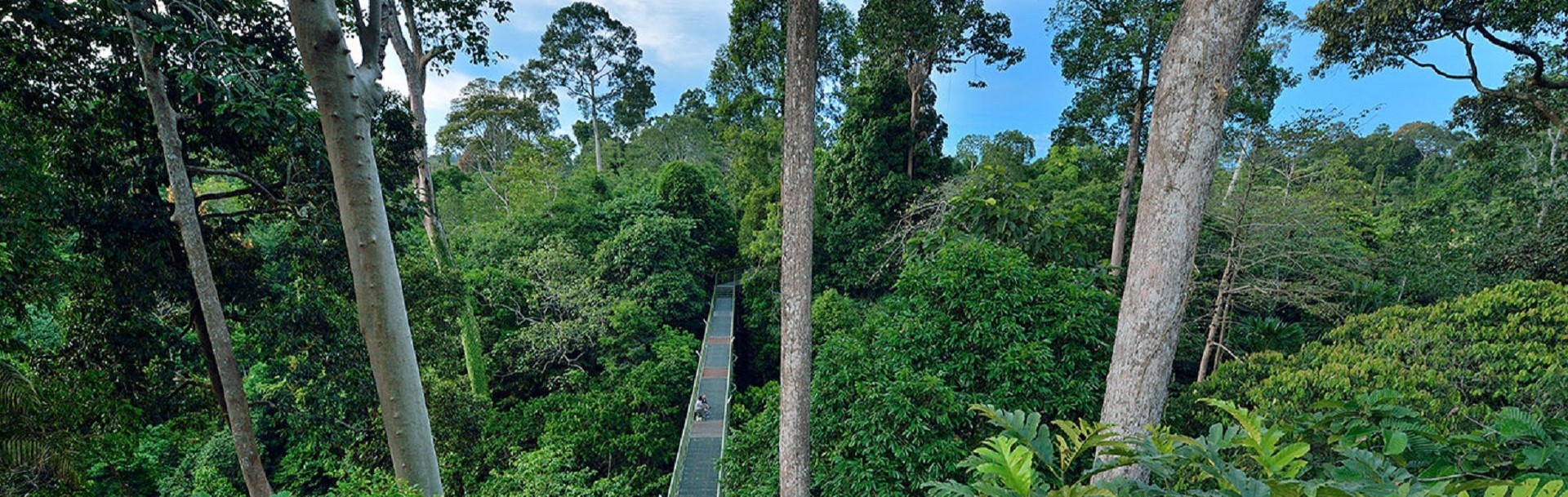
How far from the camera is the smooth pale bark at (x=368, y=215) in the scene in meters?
2.63

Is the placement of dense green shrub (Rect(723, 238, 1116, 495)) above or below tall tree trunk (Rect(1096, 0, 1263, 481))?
below

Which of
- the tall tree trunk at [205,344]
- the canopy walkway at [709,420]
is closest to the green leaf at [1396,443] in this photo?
the canopy walkway at [709,420]

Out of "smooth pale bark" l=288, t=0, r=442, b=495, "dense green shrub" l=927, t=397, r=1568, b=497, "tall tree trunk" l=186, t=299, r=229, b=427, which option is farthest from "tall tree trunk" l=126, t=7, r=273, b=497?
"dense green shrub" l=927, t=397, r=1568, b=497

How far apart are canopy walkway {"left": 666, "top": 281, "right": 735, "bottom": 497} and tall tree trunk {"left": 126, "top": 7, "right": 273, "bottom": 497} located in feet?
12.3

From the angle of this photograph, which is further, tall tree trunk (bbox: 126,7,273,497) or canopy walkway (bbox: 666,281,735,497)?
canopy walkway (bbox: 666,281,735,497)

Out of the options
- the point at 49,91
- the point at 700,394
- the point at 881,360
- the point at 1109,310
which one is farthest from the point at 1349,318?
the point at 49,91

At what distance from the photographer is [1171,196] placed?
9.55 feet

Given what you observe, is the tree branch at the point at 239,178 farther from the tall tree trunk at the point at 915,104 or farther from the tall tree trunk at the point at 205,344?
the tall tree trunk at the point at 915,104

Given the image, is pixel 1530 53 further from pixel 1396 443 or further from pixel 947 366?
pixel 1396 443

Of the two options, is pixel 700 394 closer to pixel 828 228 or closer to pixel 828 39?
pixel 828 228

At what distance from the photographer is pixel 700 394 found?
11.3 metres

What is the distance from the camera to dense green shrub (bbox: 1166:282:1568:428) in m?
3.78

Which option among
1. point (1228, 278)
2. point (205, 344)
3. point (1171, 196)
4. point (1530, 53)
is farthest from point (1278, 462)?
point (1228, 278)

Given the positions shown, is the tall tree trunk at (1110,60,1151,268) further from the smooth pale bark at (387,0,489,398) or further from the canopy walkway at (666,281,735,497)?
the smooth pale bark at (387,0,489,398)
